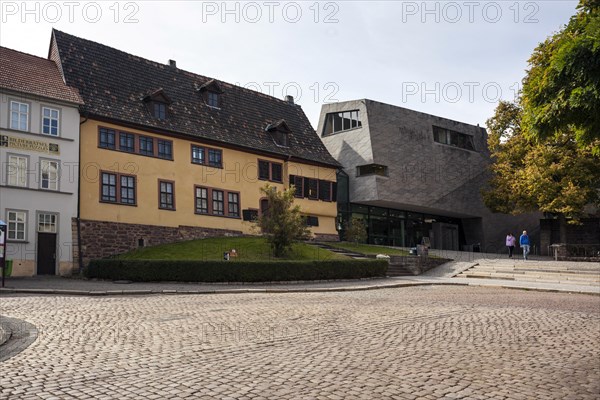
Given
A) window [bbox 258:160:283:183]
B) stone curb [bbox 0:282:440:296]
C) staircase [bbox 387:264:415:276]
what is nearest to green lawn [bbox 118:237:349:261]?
staircase [bbox 387:264:415:276]

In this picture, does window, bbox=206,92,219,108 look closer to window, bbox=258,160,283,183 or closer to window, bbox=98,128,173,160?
window, bbox=258,160,283,183

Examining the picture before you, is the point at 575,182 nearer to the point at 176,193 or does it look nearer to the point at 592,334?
the point at 176,193

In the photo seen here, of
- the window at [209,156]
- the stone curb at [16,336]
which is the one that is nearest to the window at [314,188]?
the window at [209,156]

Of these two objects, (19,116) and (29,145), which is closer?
(19,116)

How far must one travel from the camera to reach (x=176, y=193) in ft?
113

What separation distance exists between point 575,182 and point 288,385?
36.2m

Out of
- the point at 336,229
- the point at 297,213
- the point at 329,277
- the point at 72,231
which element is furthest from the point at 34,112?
the point at 336,229

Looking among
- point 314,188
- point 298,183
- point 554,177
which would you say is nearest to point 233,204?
point 298,183

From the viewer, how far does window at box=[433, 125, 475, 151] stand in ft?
169

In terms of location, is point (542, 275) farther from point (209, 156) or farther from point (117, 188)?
point (117, 188)

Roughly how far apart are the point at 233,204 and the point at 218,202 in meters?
1.13

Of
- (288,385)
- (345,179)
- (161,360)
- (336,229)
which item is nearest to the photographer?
(288,385)

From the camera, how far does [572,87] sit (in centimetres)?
822

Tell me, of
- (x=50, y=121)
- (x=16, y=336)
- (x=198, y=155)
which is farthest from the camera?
(x=198, y=155)
